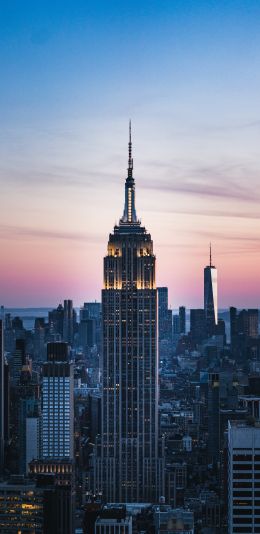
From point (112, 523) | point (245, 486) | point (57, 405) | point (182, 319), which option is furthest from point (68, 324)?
point (245, 486)

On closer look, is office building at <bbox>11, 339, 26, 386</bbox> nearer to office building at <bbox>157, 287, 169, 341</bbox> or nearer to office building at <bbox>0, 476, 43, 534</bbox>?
office building at <bbox>157, 287, 169, 341</bbox>

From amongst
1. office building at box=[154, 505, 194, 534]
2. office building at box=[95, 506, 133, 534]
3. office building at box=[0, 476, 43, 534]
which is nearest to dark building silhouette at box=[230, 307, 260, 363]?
office building at box=[154, 505, 194, 534]

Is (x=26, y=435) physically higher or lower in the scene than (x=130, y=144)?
lower

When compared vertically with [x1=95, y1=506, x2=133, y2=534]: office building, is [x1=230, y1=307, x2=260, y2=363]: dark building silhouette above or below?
above

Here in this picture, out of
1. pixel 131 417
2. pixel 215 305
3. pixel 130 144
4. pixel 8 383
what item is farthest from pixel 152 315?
pixel 215 305

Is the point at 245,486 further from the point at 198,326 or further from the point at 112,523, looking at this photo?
the point at 198,326

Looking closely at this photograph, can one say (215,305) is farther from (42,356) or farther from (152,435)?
(152,435)
